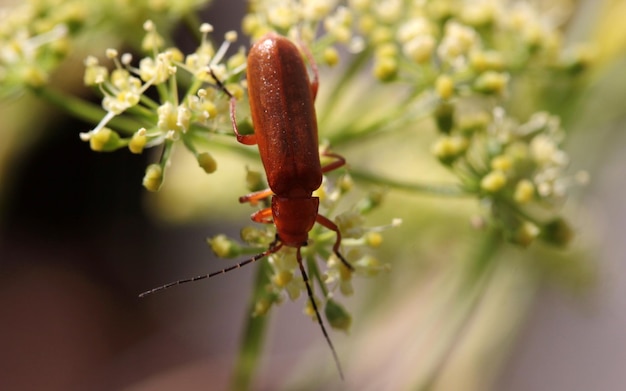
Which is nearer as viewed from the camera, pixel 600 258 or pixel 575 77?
pixel 575 77

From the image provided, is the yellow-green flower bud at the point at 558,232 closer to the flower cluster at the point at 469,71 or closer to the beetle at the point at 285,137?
the flower cluster at the point at 469,71

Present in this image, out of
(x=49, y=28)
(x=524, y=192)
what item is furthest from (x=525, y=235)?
(x=49, y=28)

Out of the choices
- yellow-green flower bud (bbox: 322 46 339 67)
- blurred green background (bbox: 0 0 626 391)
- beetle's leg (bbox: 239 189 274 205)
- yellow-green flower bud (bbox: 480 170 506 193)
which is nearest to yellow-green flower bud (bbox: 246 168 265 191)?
beetle's leg (bbox: 239 189 274 205)

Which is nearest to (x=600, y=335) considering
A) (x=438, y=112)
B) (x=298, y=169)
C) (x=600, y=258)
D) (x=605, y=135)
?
(x=600, y=258)

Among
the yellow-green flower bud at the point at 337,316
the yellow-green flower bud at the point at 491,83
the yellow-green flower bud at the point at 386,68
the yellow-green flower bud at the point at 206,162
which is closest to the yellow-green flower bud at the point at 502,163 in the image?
the yellow-green flower bud at the point at 491,83

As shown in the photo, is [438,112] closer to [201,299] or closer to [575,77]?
[575,77]

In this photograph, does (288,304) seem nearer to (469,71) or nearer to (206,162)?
(469,71)
